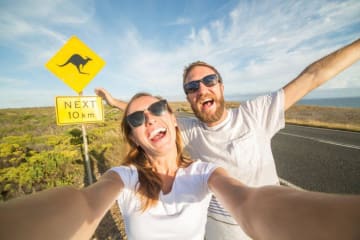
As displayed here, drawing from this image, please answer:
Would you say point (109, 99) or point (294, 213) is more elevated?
point (109, 99)

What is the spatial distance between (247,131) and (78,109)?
118 inches

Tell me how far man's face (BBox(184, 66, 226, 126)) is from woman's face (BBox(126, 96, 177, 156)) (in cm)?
33

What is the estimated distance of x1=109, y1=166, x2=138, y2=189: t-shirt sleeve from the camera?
138cm

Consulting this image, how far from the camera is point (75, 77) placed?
323cm

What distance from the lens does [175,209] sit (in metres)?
1.23

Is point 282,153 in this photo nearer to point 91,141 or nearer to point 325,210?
point 325,210

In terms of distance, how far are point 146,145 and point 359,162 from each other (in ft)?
20.2

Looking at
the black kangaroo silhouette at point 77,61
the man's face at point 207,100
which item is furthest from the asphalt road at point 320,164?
the black kangaroo silhouette at point 77,61

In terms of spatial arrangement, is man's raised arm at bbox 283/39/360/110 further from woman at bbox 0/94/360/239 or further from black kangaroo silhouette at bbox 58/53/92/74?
black kangaroo silhouette at bbox 58/53/92/74

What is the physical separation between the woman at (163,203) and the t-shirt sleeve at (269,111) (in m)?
0.72

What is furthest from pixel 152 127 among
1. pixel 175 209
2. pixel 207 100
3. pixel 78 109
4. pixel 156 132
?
pixel 78 109

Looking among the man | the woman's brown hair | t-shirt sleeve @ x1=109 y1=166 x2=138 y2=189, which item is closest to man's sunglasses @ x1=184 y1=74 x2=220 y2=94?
the man

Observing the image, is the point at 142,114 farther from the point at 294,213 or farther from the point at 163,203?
the point at 294,213

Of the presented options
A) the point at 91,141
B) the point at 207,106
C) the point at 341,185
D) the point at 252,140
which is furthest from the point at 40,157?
the point at 341,185
